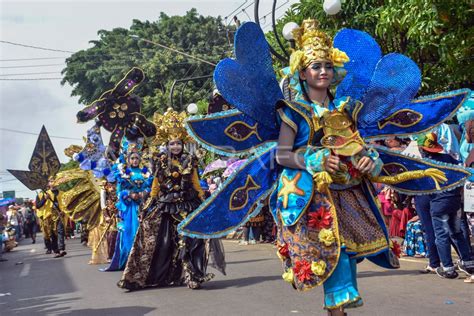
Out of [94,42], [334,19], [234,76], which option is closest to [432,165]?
[234,76]

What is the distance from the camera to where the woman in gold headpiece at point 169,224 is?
8711 mm

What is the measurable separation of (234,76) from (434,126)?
146 cm

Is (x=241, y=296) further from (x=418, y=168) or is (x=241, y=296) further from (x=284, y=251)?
(x=418, y=168)

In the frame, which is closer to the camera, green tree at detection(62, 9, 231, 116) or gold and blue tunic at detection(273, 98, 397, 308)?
gold and blue tunic at detection(273, 98, 397, 308)

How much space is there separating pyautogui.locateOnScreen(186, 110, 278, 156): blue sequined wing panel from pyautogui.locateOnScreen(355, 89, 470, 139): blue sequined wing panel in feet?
2.60

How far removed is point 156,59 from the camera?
40.0 meters

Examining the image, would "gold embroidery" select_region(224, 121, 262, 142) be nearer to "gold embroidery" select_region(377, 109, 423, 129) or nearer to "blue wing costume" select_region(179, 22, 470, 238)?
"blue wing costume" select_region(179, 22, 470, 238)

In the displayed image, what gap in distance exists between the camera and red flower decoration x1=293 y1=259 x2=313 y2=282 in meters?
4.37

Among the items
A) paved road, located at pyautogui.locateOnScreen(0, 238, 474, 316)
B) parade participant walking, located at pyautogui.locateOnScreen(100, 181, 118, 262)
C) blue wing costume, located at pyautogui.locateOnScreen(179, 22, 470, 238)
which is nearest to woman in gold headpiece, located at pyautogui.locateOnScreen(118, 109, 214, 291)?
paved road, located at pyautogui.locateOnScreen(0, 238, 474, 316)

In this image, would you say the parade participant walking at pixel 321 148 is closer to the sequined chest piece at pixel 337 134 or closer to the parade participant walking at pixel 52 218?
the sequined chest piece at pixel 337 134

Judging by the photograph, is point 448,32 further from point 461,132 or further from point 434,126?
point 434,126

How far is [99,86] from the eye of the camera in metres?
45.9

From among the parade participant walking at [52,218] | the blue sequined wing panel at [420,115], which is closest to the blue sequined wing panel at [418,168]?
the blue sequined wing panel at [420,115]

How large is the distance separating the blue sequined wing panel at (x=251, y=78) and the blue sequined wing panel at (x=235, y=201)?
28cm
